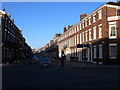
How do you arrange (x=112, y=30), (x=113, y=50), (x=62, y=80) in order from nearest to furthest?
(x=62, y=80) → (x=113, y=50) → (x=112, y=30)

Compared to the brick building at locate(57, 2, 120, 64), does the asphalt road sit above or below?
below

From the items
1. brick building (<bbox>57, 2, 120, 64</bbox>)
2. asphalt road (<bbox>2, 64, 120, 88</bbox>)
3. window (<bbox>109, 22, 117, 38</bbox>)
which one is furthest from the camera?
window (<bbox>109, 22, 117, 38</bbox>)

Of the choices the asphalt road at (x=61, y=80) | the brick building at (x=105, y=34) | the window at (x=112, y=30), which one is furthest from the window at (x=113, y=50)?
the asphalt road at (x=61, y=80)

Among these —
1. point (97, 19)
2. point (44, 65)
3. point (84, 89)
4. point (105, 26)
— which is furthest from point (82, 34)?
point (84, 89)

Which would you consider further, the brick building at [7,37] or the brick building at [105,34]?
the brick building at [7,37]

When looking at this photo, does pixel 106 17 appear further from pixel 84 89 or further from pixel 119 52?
pixel 84 89

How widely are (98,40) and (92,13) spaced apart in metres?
6.58

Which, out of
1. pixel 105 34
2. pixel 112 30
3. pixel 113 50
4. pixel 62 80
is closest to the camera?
pixel 62 80

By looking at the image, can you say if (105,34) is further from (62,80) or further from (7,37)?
(7,37)

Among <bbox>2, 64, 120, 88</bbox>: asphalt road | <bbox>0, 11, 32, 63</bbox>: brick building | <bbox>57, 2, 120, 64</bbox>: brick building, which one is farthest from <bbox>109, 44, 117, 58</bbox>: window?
<bbox>0, 11, 32, 63</bbox>: brick building

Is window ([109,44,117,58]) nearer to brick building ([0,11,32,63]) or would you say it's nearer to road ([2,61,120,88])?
road ([2,61,120,88])

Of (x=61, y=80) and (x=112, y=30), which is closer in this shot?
(x=61, y=80)

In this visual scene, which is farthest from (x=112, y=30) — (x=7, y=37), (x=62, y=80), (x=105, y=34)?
(x=7, y=37)

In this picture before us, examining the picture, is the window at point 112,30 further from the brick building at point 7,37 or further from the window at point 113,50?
the brick building at point 7,37
